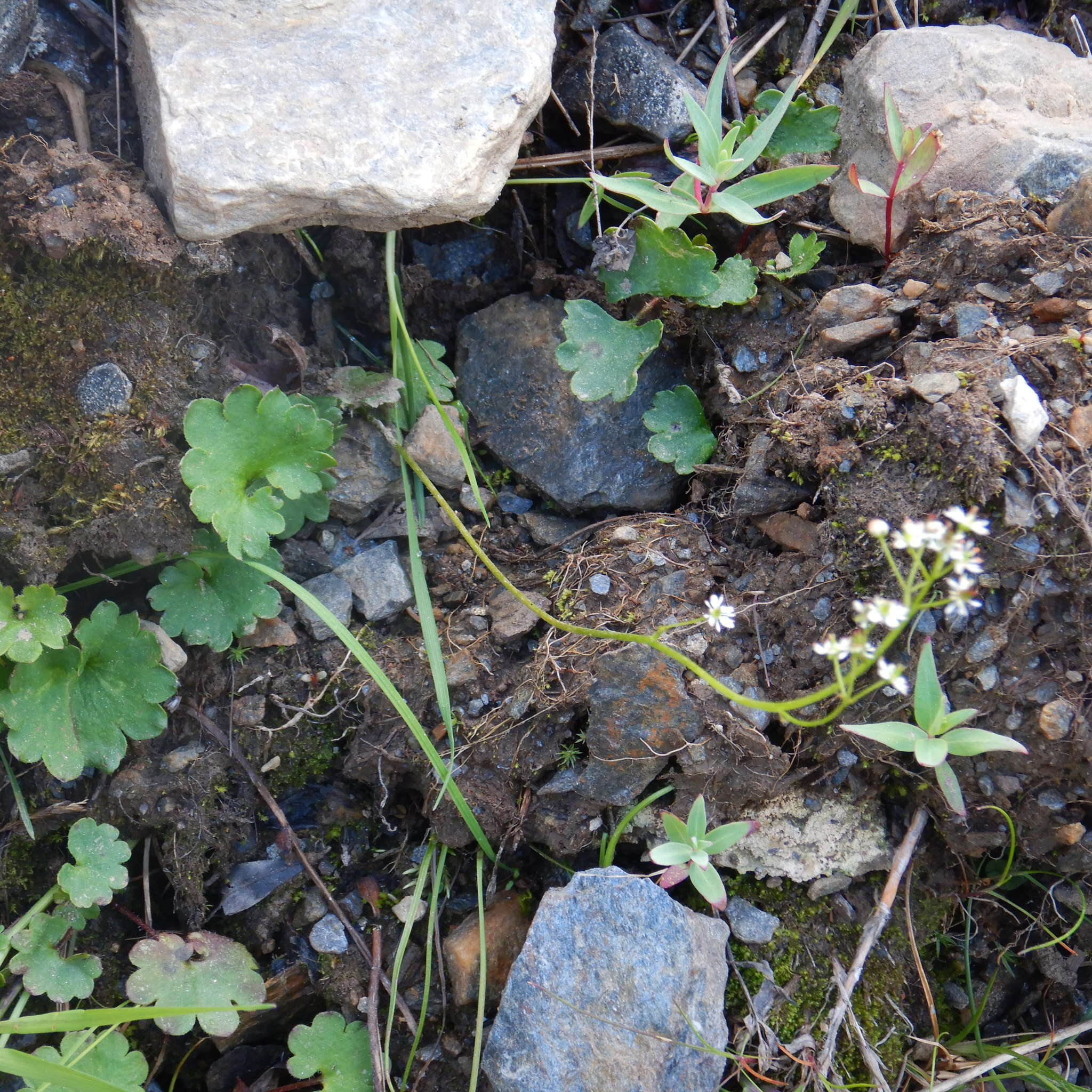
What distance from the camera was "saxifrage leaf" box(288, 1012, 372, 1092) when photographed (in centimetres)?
235

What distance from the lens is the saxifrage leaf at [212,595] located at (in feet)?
8.16

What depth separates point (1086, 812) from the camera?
231 cm

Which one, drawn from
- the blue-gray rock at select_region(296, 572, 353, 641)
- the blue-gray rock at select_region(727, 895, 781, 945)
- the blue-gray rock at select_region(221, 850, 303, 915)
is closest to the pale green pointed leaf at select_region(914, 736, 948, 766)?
the blue-gray rock at select_region(727, 895, 781, 945)

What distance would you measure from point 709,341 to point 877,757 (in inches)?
53.0

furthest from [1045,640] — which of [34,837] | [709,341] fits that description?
[34,837]

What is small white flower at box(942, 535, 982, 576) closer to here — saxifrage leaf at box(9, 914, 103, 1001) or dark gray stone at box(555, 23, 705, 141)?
dark gray stone at box(555, 23, 705, 141)

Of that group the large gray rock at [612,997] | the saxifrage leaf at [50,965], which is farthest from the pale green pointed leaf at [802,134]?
the saxifrage leaf at [50,965]

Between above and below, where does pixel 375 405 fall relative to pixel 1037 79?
below

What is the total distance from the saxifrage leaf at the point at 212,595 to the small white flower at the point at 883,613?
5.39ft

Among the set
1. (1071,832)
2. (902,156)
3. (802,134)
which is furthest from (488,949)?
(802,134)

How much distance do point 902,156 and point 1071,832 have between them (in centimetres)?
193

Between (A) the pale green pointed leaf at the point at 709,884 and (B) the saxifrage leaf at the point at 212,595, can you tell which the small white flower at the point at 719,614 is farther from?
(B) the saxifrage leaf at the point at 212,595

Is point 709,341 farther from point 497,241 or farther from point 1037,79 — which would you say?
point 1037,79

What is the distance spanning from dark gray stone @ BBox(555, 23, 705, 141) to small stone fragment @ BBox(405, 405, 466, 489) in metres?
1.15
